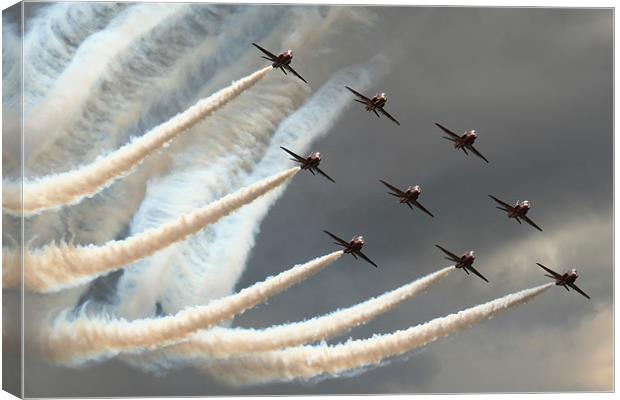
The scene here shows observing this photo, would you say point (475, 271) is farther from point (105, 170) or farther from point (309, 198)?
point (105, 170)

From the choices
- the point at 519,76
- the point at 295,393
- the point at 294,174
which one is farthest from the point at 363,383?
the point at 519,76

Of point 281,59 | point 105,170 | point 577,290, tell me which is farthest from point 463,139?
point 105,170

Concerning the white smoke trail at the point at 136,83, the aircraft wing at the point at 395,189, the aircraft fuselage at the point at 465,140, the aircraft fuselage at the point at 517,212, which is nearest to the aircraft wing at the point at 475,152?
the aircraft fuselage at the point at 465,140

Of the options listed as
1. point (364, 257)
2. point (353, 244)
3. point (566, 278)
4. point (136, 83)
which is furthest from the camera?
point (566, 278)

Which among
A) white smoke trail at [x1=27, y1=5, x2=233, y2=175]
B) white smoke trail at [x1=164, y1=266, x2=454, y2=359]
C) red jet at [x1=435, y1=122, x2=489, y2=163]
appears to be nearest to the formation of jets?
red jet at [x1=435, y1=122, x2=489, y2=163]

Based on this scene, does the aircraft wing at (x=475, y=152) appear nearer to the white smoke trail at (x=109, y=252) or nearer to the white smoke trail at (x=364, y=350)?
the white smoke trail at (x=364, y=350)
